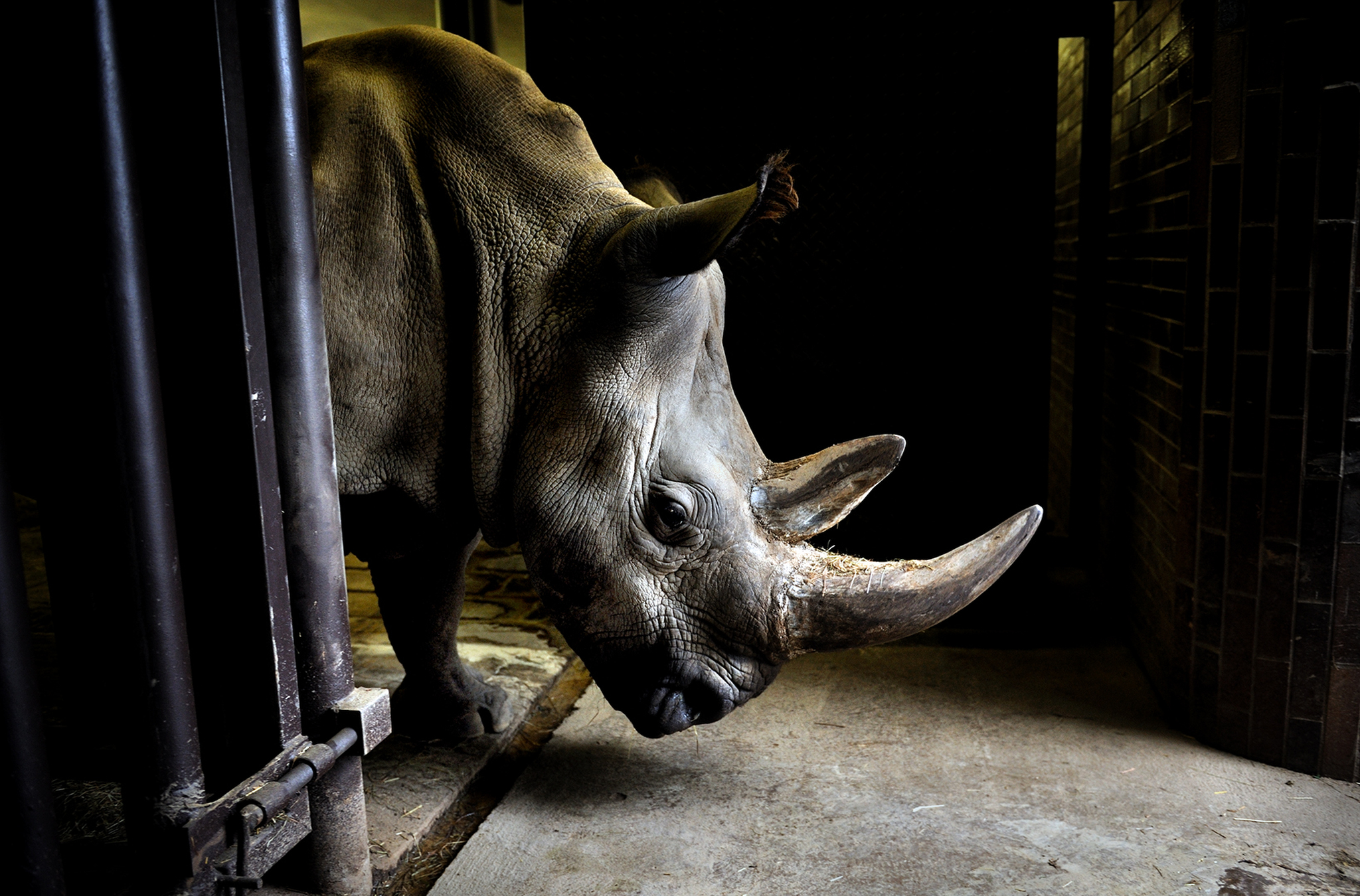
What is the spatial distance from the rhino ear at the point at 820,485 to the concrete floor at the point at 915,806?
97 cm

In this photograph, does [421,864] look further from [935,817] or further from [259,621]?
[935,817]

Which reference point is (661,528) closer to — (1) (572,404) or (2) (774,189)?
(1) (572,404)

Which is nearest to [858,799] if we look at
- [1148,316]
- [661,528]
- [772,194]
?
[661,528]

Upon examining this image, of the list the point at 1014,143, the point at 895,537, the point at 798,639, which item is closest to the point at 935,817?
the point at 798,639

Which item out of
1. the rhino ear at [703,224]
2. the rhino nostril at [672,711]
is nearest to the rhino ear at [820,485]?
the rhino nostril at [672,711]

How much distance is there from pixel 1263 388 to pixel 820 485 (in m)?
1.65

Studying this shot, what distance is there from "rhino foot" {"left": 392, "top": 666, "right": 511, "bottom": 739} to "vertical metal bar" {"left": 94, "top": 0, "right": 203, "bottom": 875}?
1.65 metres

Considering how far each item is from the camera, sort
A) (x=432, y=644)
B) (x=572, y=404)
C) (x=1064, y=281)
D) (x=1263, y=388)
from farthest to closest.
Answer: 1. (x=1064, y=281)
2. (x=432, y=644)
3. (x=1263, y=388)
4. (x=572, y=404)

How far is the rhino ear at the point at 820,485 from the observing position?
278 cm

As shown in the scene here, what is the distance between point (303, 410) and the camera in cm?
228

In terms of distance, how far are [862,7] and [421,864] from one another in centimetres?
374

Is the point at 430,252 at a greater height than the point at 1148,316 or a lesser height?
greater

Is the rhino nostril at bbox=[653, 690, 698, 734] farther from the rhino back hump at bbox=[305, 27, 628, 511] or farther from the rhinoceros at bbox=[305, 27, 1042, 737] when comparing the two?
the rhino back hump at bbox=[305, 27, 628, 511]

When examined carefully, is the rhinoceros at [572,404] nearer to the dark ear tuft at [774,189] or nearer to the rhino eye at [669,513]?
the rhino eye at [669,513]
